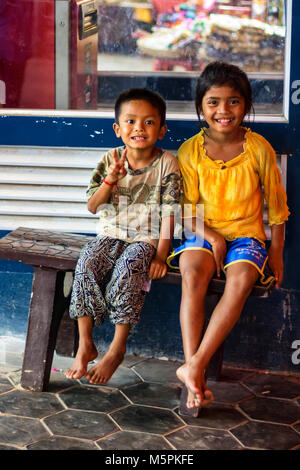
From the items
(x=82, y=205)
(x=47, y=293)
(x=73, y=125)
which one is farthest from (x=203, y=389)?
Answer: (x=73, y=125)

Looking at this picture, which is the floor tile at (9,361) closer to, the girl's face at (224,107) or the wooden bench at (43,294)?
the wooden bench at (43,294)

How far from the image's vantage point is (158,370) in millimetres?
3336

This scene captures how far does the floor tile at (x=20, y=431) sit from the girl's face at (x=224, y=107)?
4.86 feet

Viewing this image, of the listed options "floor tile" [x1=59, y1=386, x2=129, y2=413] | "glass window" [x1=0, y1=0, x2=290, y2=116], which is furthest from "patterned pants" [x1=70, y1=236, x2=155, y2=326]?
"glass window" [x1=0, y1=0, x2=290, y2=116]

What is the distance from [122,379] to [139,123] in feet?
3.94

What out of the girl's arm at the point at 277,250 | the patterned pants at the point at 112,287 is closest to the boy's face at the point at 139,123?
the patterned pants at the point at 112,287

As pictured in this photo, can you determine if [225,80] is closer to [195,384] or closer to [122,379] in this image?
[195,384]

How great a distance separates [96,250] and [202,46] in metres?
1.36

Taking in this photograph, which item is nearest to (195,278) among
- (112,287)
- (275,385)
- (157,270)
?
(157,270)

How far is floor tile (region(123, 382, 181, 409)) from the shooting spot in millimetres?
2945

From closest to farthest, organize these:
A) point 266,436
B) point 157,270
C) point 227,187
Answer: point 266,436, point 157,270, point 227,187

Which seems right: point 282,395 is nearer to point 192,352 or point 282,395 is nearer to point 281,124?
point 192,352

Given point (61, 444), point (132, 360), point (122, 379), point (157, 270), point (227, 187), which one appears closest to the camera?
point (61, 444)

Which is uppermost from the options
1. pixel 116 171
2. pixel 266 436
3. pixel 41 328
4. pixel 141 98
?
pixel 141 98
